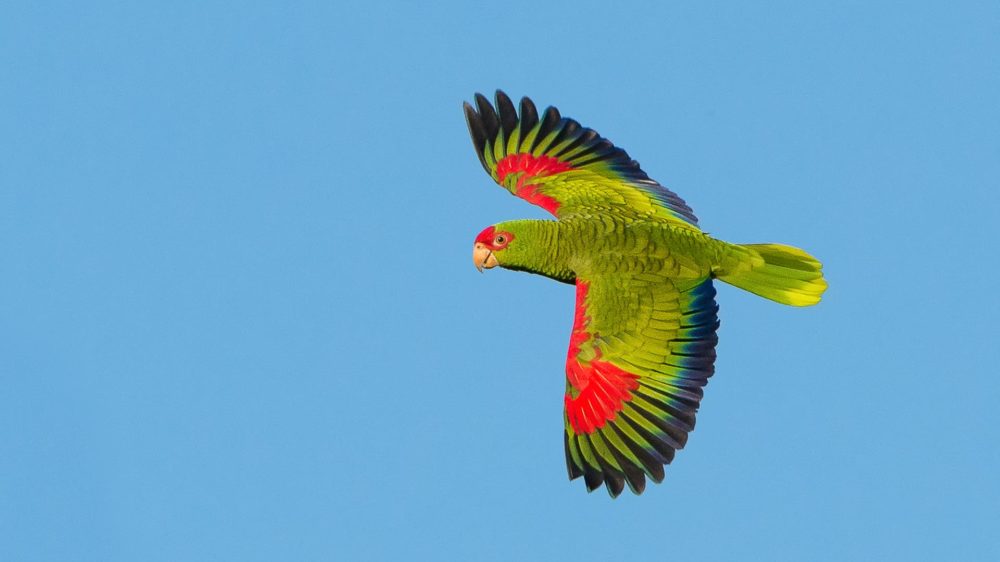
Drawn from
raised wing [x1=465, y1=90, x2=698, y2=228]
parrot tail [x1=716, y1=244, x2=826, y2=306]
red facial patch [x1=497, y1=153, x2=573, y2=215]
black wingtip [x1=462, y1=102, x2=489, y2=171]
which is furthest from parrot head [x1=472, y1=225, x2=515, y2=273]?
parrot tail [x1=716, y1=244, x2=826, y2=306]

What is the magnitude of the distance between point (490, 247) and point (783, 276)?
2.87 meters

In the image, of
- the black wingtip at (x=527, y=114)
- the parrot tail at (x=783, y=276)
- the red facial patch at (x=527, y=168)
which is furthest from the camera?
the black wingtip at (x=527, y=114)

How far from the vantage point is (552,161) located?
16.1 meters

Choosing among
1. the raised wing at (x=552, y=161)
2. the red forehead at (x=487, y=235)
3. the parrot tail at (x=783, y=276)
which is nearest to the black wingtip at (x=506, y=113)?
the raised wing at (x=552, y=161)

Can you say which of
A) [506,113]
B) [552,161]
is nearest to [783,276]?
[552,161]

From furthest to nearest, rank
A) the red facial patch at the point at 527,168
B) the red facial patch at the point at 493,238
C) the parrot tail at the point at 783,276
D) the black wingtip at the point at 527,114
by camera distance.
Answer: the black wingtip at the point at 527,114 < the red facial patch at the point at 527,168 < the red facial patch at the point at 493,238 < the parrot tail at the point at 783,276

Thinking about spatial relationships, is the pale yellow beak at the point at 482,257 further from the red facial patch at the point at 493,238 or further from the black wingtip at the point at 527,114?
→ the black wingtip at the point at 527,114

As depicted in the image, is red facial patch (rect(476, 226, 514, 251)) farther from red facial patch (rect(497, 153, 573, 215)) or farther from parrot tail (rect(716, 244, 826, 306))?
parrot tail (rect(716, 244, 826, 306))

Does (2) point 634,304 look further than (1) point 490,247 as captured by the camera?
No

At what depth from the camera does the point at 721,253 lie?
13977 millimetres

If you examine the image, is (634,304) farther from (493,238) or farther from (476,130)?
(476,130)

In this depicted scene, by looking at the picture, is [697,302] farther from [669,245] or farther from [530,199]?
[530,199]

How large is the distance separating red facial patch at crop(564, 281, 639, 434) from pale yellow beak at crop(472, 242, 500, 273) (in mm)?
1575

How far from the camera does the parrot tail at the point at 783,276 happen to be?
14062 mm
